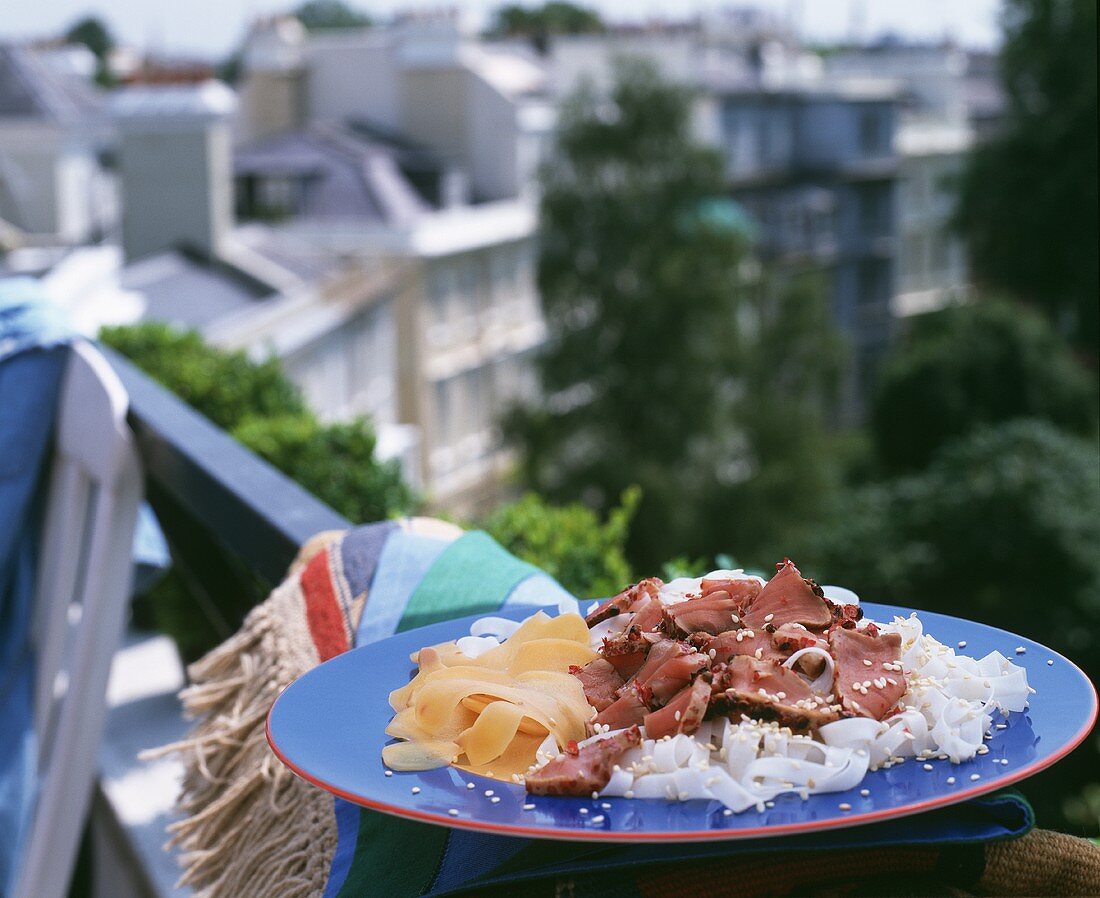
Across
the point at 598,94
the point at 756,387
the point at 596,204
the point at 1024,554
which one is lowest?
the point at 756,387

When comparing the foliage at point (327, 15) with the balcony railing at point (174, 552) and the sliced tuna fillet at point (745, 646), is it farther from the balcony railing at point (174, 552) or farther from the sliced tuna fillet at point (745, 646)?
the sliced tuna fillet at point (745, 646)

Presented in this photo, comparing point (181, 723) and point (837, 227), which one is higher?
point (181, 723)

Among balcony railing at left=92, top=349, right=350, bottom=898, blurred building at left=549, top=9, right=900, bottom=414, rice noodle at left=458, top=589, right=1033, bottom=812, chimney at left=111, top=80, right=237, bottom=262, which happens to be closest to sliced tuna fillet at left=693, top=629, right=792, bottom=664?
rice noodle at left=458, top=589, right=1033, bottom=812

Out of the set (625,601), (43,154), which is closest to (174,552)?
(625,601)

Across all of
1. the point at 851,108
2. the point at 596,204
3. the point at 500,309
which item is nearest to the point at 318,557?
the point at 596,204

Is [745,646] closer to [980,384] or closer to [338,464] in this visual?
[338,464]

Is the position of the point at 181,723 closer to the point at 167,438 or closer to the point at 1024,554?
the point at 167,438
